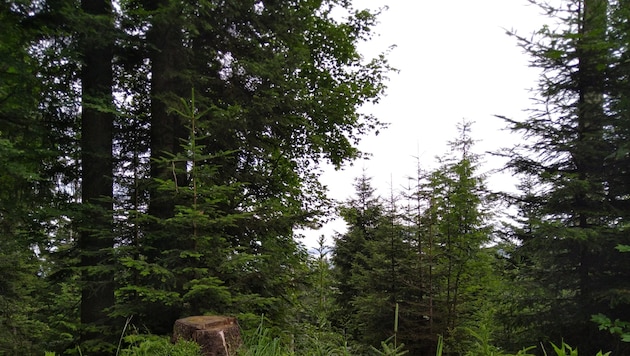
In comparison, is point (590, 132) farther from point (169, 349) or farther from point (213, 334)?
point (169, 349)

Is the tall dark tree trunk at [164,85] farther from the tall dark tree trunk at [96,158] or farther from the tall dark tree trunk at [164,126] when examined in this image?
the tall dark tree trunk at [96,158]

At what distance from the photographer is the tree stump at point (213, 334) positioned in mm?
3490

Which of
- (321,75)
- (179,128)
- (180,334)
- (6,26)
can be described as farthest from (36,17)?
(321,75)

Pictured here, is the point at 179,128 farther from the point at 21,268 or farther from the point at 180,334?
the point at 21,268

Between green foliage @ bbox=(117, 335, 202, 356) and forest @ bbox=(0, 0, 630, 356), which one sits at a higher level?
forest @ bbox=(0, 0, 630, 356)

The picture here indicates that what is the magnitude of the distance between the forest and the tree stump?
1.86 feet

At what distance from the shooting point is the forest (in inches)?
197

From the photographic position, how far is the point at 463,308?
746 cm

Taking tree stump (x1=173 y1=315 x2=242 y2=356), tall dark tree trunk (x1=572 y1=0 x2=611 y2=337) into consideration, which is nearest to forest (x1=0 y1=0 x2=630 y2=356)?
tall dark tree trunk (x1=572 y1=0 x2=611 y2=337)

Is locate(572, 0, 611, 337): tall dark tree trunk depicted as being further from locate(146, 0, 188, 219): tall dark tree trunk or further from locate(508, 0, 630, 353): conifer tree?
locate(146, 0, 188, 219): tall dark tree trunk

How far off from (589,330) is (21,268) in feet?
40.9

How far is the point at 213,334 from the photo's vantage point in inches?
138

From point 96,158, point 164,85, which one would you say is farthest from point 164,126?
point 96,158

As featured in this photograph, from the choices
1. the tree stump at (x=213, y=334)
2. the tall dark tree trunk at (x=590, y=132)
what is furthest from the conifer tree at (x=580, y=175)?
the tree stump at (x=213, y=334)
